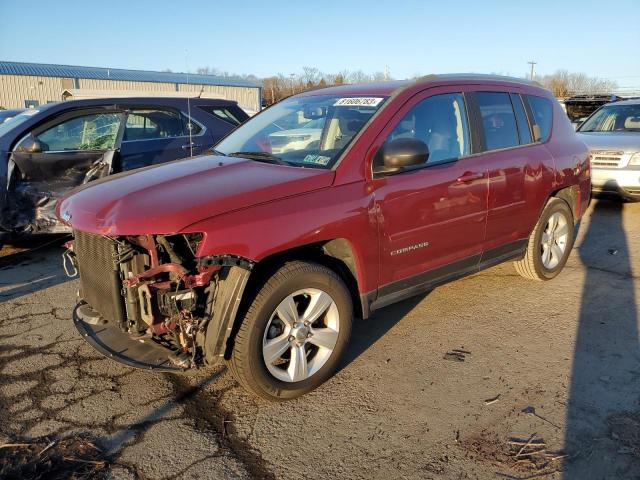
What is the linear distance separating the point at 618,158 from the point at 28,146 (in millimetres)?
8451

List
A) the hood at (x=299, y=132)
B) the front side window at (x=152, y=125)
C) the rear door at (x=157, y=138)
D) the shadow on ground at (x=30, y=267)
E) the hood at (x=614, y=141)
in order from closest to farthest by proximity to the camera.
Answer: the hood at (x=299, y=132)
the shadow on ground at (x=30, y=267)
the rear door at (x=157, y=138)
the front side window at (x=152, y=125)
the hood at (x=614, y=141)

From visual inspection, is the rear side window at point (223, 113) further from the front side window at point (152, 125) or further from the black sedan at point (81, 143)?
the front side window at point (152, 125)

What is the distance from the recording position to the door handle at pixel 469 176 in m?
3.96

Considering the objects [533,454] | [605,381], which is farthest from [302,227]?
[605,381]

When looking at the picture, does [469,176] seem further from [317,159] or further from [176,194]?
[176,194]

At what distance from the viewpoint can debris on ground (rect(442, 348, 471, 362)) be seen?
148 inches

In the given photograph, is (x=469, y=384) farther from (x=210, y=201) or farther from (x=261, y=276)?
(x=210, y=201)

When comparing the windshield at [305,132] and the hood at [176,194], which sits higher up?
the windshield at [305,132]

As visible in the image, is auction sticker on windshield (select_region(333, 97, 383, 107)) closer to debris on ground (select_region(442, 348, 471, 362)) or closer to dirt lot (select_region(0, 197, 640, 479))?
dirt lot (select_region(0, 197, 640, 479))

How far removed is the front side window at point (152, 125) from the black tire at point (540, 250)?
4.61m

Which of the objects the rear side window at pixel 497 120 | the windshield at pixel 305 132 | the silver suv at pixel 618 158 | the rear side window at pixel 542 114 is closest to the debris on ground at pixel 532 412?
the windshield at pixel 305 132

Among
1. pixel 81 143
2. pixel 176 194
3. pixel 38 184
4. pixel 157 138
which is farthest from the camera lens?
pixel 157 138

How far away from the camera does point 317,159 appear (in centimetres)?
350

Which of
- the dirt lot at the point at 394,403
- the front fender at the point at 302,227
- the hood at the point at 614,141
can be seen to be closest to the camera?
the dirt lot at the point at 394,403
